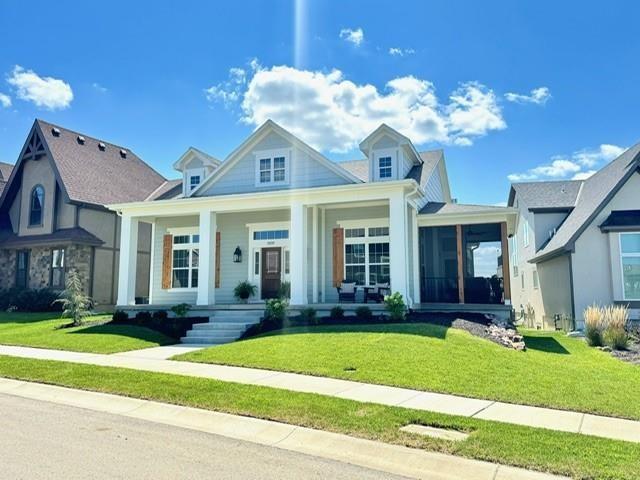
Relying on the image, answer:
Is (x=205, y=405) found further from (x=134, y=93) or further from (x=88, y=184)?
(x=88, y=184)

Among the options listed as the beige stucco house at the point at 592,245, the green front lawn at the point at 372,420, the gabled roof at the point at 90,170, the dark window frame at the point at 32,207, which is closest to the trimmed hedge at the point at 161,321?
the green front lawn at the point at 372,420

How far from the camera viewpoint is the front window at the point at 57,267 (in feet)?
76.0

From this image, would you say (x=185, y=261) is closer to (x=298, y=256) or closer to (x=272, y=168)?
(x=272, y=168)

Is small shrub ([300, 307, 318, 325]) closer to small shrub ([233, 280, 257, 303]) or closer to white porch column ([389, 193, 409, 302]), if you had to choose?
white porch column ([389, 193, 409, 302])

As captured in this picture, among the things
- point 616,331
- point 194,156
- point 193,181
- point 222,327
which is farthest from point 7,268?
point 616,331

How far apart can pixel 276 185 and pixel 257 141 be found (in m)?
1.85

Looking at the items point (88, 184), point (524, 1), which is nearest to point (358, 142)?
point (524, 1)

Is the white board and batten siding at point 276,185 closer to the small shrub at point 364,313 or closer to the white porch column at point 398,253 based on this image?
the white porch column at point 398,253

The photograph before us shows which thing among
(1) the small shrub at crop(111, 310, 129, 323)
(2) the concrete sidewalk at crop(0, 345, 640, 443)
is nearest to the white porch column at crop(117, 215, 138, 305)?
(1) the small shrub at crop(111, 310, 129, 323)

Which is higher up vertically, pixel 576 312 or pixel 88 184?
pixel 88 184

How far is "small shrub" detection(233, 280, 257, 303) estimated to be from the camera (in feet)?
58.1

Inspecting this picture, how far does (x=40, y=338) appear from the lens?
1362 cm

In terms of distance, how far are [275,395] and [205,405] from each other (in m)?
1.01

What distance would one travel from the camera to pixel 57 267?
23.4m
